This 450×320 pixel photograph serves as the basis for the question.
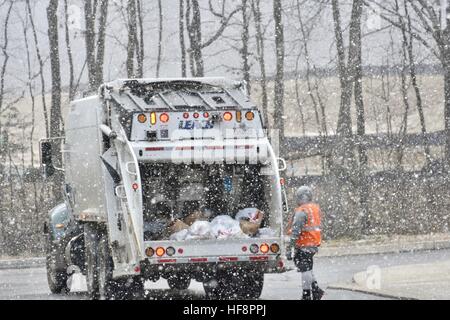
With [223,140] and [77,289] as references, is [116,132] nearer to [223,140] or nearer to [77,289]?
[223,140]

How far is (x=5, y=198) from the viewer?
29.5 m

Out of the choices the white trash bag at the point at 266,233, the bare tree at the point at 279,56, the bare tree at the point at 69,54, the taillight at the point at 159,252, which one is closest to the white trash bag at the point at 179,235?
the taillight at the point at 159,252

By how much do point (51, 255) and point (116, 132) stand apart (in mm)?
4092

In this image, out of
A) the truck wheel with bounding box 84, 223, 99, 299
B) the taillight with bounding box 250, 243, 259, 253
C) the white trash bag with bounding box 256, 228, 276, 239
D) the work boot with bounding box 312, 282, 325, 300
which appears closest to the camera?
the work boot with bounding box 312, 282, 325, 300

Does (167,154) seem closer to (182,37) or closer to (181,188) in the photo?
(181,188)

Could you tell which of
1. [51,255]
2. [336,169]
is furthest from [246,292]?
[336,169]

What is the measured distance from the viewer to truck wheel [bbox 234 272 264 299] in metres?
16.0

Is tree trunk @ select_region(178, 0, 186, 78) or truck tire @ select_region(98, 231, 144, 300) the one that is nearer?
truck tire @ select_region(98, 231, 144, 300)

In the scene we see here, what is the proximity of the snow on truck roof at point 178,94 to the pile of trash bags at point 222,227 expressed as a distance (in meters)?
1.43

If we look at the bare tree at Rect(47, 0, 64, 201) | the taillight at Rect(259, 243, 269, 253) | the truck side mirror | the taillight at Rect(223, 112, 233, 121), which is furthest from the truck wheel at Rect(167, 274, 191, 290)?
the bare tree at Rect(47, 0, 64, 201)

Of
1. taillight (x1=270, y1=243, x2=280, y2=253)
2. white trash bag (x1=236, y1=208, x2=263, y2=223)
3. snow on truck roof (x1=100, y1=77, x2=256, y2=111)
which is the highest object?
snow on truck roof (x1=100, y1=77, x2=256, y2=111)

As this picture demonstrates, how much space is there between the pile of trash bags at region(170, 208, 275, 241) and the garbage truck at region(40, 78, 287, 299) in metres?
0.01

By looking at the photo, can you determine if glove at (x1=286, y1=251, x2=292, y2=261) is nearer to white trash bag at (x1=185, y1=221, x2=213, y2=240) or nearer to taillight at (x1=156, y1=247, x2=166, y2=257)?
white trash bag at (x1=185, y1=221, x2=213, y2=240)

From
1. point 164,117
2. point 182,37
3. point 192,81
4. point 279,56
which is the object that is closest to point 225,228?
point 164,117
